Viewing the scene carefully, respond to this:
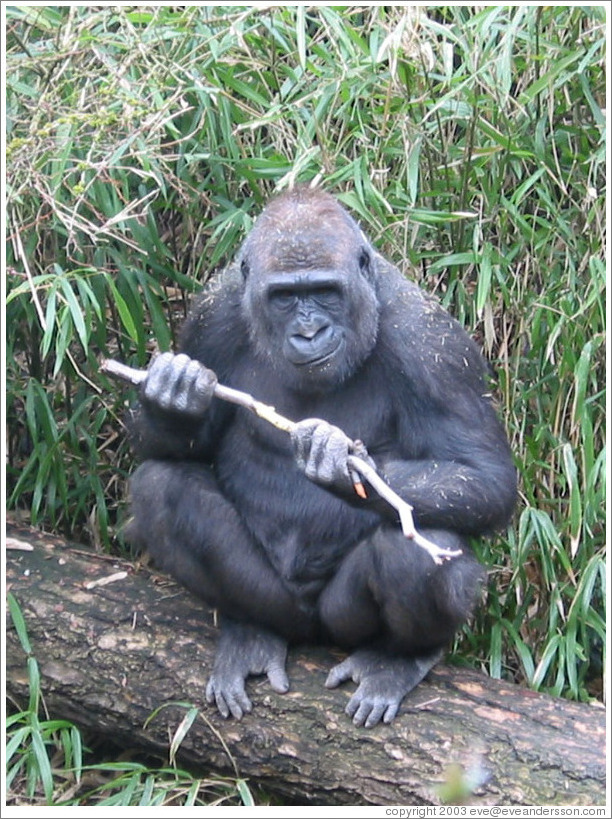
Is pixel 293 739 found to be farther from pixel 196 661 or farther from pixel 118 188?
pixel 118 188

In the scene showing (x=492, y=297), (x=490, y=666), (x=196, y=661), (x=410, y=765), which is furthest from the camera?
(x=492, y=297)

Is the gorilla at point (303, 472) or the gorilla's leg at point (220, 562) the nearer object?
the gorilla at point (303, 472)

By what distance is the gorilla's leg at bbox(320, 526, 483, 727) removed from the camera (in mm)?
3566

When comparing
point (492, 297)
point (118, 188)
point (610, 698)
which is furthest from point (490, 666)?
point (118, 188)

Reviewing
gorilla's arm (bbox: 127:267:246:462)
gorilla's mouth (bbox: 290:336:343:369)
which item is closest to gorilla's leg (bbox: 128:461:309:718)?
gorilla's arm (bbox: 127:267:246:462)

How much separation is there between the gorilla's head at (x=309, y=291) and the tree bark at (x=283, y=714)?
928mm

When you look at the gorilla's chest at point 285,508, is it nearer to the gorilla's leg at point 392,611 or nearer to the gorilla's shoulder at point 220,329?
the gorilla's leg at point 392,611

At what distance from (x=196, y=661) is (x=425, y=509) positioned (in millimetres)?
916

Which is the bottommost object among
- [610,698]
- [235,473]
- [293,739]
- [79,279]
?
[293,739]

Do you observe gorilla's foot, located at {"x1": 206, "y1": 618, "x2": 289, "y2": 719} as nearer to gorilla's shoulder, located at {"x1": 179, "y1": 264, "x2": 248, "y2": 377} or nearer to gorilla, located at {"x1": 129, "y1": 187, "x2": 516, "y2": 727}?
gorilla, located at {"x1": 129, "y1": 187, "x2": 516, "y2": 727}

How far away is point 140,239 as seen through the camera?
4.57 m

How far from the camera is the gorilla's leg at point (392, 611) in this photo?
140 inches

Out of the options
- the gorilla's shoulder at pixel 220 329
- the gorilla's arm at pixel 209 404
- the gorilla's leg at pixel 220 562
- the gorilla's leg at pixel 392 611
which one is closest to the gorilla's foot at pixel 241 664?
the gorilla's leg at pixel 220 562

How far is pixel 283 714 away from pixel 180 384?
1039mm
